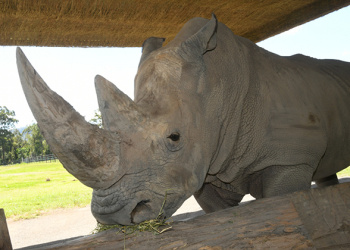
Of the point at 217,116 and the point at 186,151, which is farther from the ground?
the point at 217,116

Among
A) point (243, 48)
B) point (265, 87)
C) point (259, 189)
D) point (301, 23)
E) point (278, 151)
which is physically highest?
point (301, 23)

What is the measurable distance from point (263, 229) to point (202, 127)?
929mm

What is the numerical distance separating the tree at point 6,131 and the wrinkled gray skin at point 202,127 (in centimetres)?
2750

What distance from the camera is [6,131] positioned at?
103 ft

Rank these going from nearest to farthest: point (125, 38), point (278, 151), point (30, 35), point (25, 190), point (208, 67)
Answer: point (208, 67)
point (278, 151)
point (30, 35)
point (125, 38)
point (25, 190)

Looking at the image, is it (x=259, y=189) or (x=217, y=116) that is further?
(x=259, y=189)

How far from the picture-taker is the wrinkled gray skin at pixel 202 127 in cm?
216

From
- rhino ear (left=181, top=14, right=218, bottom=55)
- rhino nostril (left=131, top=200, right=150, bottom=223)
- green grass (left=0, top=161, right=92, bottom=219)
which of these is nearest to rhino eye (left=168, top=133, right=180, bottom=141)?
rhino nostril (left=131, top=200, right=150, bottom=223)

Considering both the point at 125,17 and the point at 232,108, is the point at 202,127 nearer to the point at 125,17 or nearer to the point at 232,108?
the point at 232,108

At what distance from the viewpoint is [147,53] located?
11.0 ft

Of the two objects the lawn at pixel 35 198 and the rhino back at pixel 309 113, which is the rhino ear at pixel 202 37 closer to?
the rhino back at pixel 309 113

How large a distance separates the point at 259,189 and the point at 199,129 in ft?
3.40

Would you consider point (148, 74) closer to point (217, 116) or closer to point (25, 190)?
point (217, 116)

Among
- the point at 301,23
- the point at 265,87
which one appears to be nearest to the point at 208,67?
the point at 265,87
